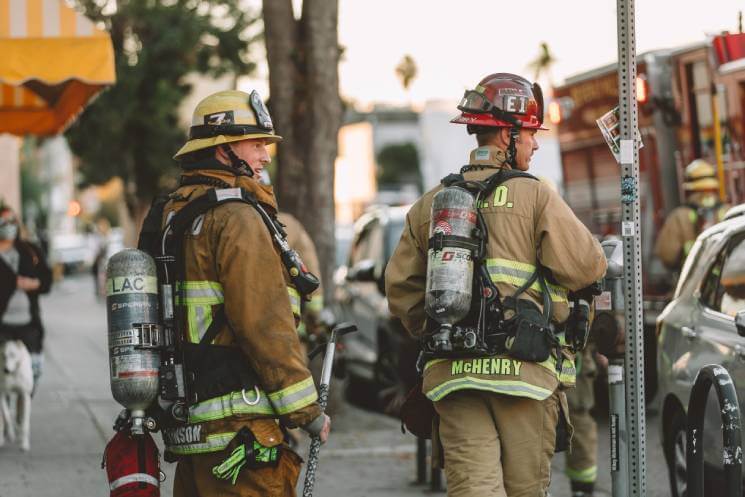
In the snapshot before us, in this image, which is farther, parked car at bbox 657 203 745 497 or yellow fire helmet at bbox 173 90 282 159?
parked car at bbox 657 203 745 497

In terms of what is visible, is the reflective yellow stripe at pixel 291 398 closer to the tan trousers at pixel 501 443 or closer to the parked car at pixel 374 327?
the tan trousers at pixel 501 443

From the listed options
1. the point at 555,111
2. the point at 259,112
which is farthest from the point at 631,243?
the point at 555,111

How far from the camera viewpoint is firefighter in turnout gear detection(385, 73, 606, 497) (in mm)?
Answer: 4969

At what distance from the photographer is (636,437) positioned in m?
5.52

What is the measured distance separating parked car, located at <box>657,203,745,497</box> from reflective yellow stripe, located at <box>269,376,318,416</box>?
268cm

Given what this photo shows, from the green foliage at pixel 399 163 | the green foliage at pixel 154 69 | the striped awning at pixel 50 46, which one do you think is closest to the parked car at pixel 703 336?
the striped awning at pixel 50 46

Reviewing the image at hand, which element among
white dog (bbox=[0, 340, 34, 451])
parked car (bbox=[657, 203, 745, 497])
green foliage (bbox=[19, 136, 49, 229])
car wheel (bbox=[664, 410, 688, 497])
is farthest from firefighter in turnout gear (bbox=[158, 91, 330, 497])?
green foliage (bbox=[19, 136, 49, 229])

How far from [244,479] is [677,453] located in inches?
134

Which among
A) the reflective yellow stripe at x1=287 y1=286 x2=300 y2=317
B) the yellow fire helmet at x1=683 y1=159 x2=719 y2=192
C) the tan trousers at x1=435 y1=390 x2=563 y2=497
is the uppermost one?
the yellow fire helmet at x1=683 y1=159 x2=719 y2=192

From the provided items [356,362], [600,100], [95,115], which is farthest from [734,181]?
[95,115]

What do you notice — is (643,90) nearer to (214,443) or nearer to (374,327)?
(374,327)

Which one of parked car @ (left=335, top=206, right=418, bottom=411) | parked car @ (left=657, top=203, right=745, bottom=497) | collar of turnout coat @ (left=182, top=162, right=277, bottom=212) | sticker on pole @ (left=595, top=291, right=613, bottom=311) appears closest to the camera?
collar of turnout coat @ (left=182, top=162, right=277, bottom=212)

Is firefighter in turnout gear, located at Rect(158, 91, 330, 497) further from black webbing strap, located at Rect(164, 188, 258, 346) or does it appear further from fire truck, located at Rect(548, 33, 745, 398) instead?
fire truck, located at Rect(548, 33, 745, 398)

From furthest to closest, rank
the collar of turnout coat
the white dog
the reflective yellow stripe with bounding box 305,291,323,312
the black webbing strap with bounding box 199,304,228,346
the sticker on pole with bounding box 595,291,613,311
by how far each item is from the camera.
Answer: the white dog
the reflective yellow stripe with bounding box 305,291,323,312
the sticker on pole with bounding box 595,291,613,311
the collar of turnout coat
the black webbing strap with bounding box 199,304,228,346
